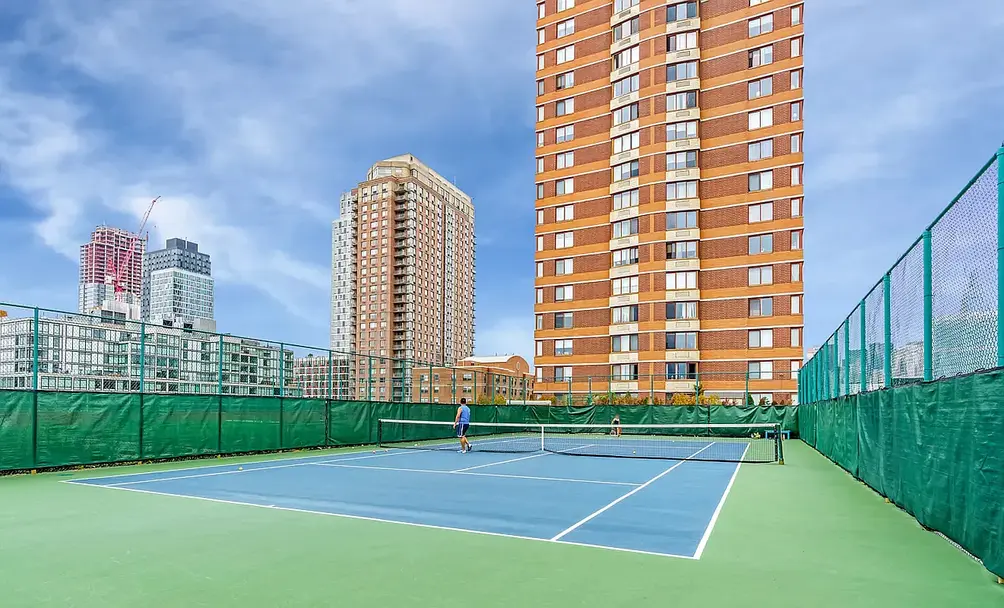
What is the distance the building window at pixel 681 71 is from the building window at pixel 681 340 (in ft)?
65.0

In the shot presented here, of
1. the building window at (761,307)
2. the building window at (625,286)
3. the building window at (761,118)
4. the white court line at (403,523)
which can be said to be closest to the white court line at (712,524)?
the white court line at (403,523)

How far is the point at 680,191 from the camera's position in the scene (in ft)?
180

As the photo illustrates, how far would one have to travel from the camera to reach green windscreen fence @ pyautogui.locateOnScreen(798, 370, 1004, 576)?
5.86m

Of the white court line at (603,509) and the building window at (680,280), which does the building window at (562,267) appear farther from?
the white court line at (603,509)

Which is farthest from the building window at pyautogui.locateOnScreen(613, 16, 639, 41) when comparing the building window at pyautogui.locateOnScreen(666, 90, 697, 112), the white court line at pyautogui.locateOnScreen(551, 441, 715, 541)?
the white court line at pyautogui.locateOnScreen(551, 441, 715, 541)

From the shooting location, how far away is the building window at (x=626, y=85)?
56.8m

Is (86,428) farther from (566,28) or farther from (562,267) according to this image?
(566,28)

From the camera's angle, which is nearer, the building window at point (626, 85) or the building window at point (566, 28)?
the building window at point (626, 85)

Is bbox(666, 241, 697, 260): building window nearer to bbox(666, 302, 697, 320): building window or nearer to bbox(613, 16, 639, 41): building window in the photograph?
bbox(666, 302, 697, 320): building window

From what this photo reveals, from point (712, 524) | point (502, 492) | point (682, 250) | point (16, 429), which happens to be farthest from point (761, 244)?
point (16, 429)

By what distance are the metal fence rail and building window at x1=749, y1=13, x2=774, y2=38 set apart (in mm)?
46235

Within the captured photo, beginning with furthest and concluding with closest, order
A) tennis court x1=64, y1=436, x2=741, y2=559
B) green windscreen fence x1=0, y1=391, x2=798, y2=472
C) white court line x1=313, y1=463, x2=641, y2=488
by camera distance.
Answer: green windscreen fence x1=0, y1=391, x2=798, y2=472 < white court line x1=313, y1=463, x2=641, y2=488 < tennis court x1=64, y1=436, x2=741, y2=559

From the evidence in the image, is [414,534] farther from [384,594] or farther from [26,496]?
[26,496]

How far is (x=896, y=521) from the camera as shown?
8859 mm
